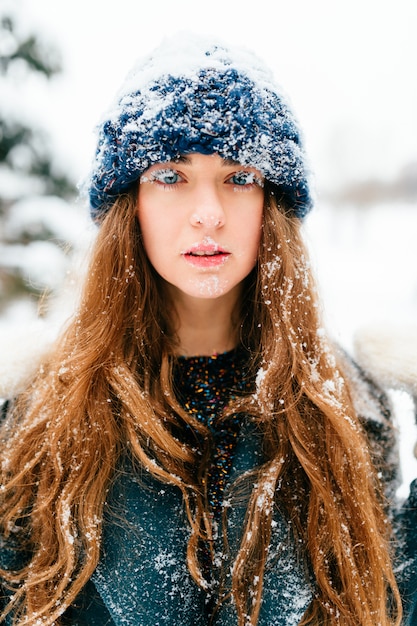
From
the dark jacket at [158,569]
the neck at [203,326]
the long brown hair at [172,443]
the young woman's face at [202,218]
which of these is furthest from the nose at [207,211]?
the dark jacket at [158,569]

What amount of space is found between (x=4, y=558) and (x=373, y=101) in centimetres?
1179

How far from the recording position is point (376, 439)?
1487 mm

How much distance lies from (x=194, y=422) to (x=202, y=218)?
526mm

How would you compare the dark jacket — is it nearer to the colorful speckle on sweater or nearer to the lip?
the colorful speckle on sweater

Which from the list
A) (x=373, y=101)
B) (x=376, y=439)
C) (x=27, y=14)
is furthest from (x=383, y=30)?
(x=376, y=439)

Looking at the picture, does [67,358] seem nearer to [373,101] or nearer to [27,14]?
[27,14]

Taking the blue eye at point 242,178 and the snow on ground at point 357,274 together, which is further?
the snow on ground at point 357,274

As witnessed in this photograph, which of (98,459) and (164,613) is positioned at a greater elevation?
(98,459)

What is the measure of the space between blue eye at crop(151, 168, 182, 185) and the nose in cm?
7

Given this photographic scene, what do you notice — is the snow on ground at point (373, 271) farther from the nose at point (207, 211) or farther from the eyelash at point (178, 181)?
the nose at point (207, 211)

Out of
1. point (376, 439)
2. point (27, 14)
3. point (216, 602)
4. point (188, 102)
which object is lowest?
point (216, 602)

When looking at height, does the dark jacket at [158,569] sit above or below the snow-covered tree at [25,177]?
below

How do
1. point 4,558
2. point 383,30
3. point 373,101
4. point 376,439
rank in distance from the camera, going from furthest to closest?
point 383,30
point 373,101
point 376,439
point 4,558

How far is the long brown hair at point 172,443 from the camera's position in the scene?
1.20 m
